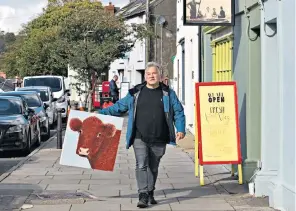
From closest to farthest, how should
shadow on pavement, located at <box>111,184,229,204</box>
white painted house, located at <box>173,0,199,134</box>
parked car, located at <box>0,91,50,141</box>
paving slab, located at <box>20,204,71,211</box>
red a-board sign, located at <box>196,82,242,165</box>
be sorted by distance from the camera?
paving slab, located at <box>20,204,71,211</box>
shadow on pavement, located at <box>111,184,229,204</box>
red a-board sign, located at <box>196,82,242,165</box>
white painted house, located at <box>173,0,199,134</box>
parked car, located at <box>0,91,50,141</box>

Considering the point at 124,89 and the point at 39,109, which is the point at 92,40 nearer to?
the point at 124,89

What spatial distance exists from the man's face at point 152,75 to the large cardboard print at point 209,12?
230cm

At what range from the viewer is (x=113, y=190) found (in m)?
9.77

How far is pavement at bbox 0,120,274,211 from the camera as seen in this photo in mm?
8484

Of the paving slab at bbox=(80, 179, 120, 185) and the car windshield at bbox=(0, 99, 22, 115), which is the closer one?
the paving slab at bbox=(80, 179, 120, 185)

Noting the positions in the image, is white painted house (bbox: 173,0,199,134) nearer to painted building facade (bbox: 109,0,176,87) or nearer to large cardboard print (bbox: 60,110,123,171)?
large cardboard print (bbox: 60,110,123,171)

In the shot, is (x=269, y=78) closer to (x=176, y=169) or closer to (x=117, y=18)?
(x=176, y=169)

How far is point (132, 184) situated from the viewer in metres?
10.4

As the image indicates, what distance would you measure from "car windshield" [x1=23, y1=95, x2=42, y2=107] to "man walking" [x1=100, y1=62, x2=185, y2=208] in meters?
13.2

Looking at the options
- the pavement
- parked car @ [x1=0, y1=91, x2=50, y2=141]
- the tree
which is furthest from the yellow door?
the tree

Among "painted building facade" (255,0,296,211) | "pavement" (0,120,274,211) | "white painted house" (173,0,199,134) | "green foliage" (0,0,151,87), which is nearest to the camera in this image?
"painted building facade" (255,0,296,211)

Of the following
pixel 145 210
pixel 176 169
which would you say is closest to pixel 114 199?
pixel 145 210

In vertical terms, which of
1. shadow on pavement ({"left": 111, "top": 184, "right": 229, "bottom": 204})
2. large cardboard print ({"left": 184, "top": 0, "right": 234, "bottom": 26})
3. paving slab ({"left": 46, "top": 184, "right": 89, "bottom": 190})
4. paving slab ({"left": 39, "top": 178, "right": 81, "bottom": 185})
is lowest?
shadow on pavement ({"left": 111, "top": 184, "right": 229, "bottom": 204})

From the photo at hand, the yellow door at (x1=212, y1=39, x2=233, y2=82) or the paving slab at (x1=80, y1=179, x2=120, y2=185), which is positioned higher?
the yellow door at (x1=212, y1=39, x2=233, y2=82)
